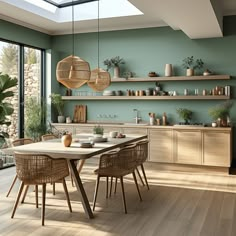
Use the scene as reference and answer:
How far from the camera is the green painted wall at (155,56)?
716 cm

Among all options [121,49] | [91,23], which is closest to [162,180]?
[121,49]

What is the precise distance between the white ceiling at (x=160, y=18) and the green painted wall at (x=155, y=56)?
198mm

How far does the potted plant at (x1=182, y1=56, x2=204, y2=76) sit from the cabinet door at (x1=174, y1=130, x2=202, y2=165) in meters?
1.28

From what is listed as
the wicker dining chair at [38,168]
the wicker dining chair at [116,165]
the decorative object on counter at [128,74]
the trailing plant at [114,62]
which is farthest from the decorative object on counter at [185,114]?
the wicker dining chair at [38,168]

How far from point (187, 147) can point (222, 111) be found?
966mm

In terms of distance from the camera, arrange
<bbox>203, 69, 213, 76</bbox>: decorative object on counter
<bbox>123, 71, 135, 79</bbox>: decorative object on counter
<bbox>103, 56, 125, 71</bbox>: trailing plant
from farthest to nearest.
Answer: <bbox>103, 56, 125, 71</bbox>: trailing plant, <bbox>123, 71, 135, 79</bbox>: decorative object on counter, <bbox>203, 69, 213, 76</bbox>: decorative object on counter

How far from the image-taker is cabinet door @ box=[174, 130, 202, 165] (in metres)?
6.76

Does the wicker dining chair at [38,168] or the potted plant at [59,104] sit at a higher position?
the potted plant at [59,104]

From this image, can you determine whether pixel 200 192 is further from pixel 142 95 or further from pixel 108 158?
pixel 142 95

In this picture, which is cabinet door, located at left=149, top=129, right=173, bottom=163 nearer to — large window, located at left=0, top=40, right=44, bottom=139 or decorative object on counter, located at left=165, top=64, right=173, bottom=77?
decorative object on counter, located at left=165, top=64, right=173, bottom=77

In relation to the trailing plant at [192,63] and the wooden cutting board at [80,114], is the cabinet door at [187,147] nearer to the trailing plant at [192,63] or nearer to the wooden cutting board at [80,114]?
the trailing plant at [192,63]

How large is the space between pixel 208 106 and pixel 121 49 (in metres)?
2.33

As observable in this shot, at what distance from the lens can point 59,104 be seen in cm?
840

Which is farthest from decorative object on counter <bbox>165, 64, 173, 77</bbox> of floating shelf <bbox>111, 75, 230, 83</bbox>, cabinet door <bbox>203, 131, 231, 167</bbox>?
cabinet door <bbox>203, 131, 231, 167</bbox>
